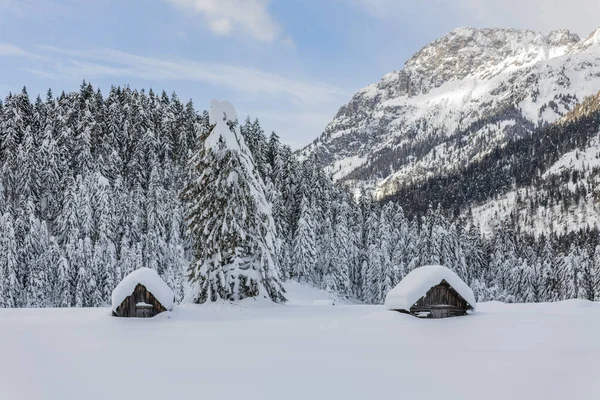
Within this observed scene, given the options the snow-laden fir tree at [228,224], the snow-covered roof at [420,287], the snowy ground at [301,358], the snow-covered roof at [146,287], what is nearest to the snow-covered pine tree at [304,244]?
the snow-laden fir tree at [228,224]

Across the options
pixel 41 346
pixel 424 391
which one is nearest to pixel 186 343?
pixel 41 346

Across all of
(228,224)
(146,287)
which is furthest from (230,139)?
(146,287)

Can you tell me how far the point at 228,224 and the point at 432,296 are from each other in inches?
405

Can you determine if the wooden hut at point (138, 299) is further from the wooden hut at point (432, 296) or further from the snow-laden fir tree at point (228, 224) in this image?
the wooden hut at point (432, 296)

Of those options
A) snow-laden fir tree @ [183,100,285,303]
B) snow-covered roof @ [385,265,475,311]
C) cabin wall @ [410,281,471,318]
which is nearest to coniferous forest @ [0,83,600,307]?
snow-laden fir tree @ [183,100,285,303]

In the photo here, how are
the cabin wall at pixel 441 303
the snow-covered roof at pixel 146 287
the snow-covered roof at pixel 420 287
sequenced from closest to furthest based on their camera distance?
the snow-covered roof at pixel 420 287, the cabin wall at pixel 441 303, the snow-covered roof at pixel 146 287

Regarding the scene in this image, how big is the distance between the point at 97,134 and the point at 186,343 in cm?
4728

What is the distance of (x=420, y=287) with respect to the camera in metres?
19.1

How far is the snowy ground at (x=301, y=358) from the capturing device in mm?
9391

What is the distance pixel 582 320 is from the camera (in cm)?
1791

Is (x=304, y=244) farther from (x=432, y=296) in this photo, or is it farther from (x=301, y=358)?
(x=301, y=358)

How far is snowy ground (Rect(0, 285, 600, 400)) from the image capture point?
9.39 metres

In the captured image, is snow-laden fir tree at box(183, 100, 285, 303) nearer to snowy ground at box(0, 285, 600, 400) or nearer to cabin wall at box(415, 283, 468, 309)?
snowy ground at box(0, 285, 600, 400)

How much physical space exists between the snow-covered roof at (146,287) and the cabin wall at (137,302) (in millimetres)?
160
